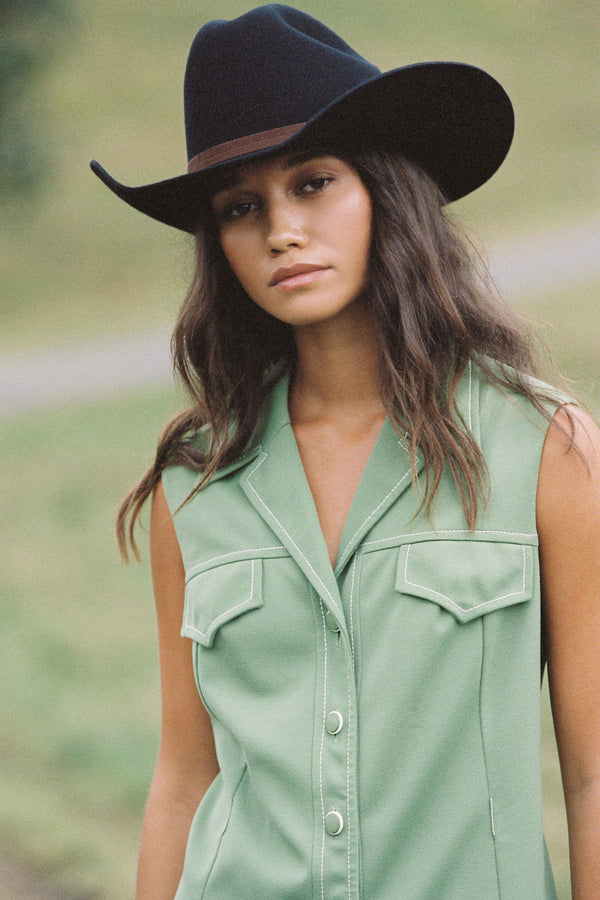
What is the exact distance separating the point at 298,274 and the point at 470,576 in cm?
53

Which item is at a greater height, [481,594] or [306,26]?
[306,26]

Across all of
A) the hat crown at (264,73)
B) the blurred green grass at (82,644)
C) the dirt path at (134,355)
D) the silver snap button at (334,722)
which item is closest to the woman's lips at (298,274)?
the hat crown at (264,73)

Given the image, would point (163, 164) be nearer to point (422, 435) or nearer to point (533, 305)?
point (533, 305)

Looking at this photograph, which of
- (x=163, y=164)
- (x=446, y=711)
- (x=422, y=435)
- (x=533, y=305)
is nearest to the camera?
(x=446, y=711)

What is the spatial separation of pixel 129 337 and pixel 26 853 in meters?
5.51

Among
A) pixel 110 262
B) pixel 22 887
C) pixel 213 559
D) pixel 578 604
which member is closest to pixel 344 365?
pixel 213 559

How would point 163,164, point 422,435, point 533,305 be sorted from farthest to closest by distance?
point 163,164
point 533,305
point 422,435

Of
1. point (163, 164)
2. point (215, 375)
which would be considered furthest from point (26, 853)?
point (163, 164)

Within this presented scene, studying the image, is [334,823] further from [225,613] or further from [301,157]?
[301,157]

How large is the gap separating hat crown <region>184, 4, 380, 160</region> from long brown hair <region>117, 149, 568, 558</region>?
0.10 metres

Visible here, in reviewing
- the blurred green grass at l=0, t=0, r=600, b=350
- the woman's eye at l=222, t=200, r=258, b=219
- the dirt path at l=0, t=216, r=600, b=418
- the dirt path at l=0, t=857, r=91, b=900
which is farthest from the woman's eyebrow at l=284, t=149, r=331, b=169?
the blurred green grass at l=0, t=0, r=600, b=350

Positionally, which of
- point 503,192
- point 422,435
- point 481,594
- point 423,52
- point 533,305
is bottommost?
point 481,594

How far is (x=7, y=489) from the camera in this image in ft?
24.1

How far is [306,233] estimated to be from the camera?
176 cm
